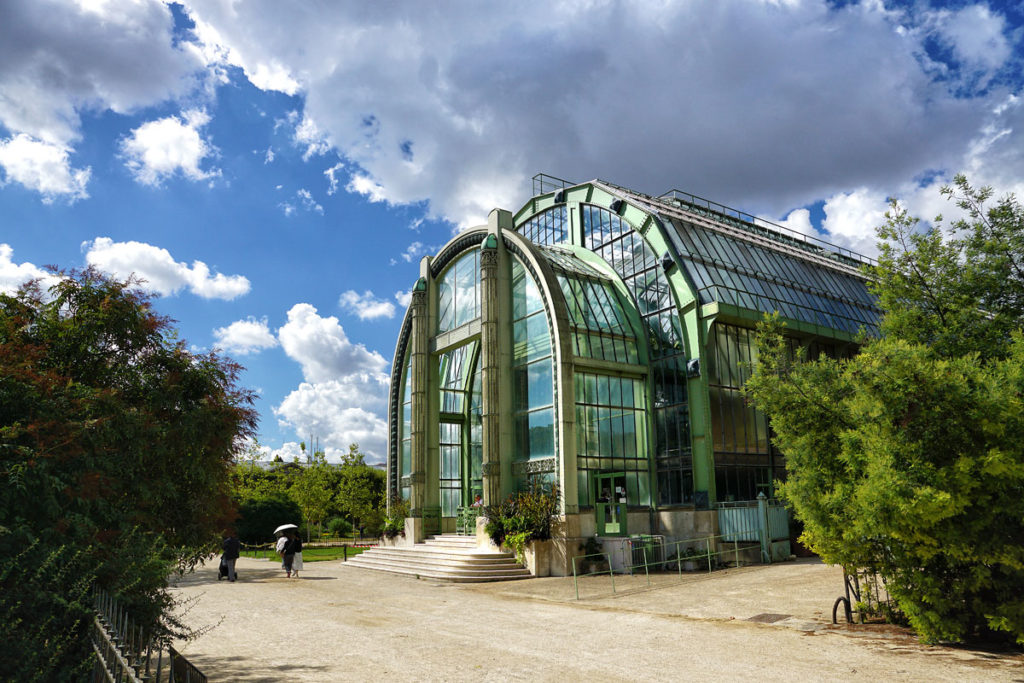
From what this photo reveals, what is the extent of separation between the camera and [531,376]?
28.7m

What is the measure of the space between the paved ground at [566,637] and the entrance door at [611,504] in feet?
17.7

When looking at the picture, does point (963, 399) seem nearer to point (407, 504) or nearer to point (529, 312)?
point (529, 312)

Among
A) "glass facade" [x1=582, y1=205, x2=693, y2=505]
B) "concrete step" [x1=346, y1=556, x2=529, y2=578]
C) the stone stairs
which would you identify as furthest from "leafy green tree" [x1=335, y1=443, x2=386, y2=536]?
"glass facade" [x1=582, y1=205, x2=693, y2=505]

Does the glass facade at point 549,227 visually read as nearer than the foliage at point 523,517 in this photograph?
No

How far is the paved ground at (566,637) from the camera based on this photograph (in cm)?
998

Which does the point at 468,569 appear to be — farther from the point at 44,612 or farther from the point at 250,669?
the point at 44,612

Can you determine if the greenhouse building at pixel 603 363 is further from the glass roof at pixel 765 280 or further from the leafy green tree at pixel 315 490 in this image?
the leafy green tree at pixel 315 490

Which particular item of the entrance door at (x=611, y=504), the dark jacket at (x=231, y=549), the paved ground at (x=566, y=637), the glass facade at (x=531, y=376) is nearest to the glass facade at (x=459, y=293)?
the glass facade at (x=531, y=376)

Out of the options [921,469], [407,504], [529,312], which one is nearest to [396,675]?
[921,469]

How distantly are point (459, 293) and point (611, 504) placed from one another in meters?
12.1

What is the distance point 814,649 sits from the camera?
37.0 ft

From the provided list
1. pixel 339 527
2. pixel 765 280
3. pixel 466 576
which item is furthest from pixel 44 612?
pixel 339 527

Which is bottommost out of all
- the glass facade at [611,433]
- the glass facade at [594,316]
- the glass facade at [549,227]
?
the glass facade at [611,433]

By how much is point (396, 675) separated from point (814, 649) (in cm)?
641
